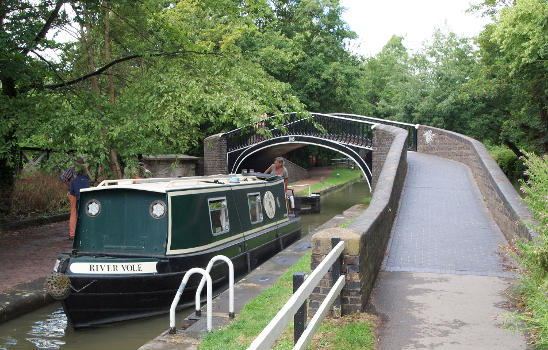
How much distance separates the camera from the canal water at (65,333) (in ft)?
21.6

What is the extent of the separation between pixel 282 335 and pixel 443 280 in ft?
7.62

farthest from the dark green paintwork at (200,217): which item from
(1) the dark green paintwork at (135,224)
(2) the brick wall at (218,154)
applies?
(2) the brick wall at (218,154)

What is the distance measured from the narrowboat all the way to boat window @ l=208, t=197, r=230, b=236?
17 millimetres

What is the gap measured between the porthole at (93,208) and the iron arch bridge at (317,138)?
10418 mm

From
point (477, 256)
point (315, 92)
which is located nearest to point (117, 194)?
point (477, 256)

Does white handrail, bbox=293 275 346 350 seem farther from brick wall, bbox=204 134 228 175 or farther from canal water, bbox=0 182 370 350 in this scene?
brick wall, bbox=204 134 228 175

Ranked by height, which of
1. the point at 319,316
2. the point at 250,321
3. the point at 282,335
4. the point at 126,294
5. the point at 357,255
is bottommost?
the point at 126,294

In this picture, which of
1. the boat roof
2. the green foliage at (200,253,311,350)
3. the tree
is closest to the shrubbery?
the green foliage at (200,253,311,350)

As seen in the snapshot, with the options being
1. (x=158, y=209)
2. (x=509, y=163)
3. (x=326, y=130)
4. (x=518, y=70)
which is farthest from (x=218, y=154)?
(x=158, y=209)

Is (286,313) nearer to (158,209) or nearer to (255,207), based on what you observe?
(158,209)

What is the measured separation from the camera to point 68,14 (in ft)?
39.3

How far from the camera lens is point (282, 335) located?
446cm

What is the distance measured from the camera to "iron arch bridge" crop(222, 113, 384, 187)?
20.5 meters

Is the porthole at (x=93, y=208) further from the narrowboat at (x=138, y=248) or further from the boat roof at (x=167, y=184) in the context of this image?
the boat roof at (x=167, y=184)
